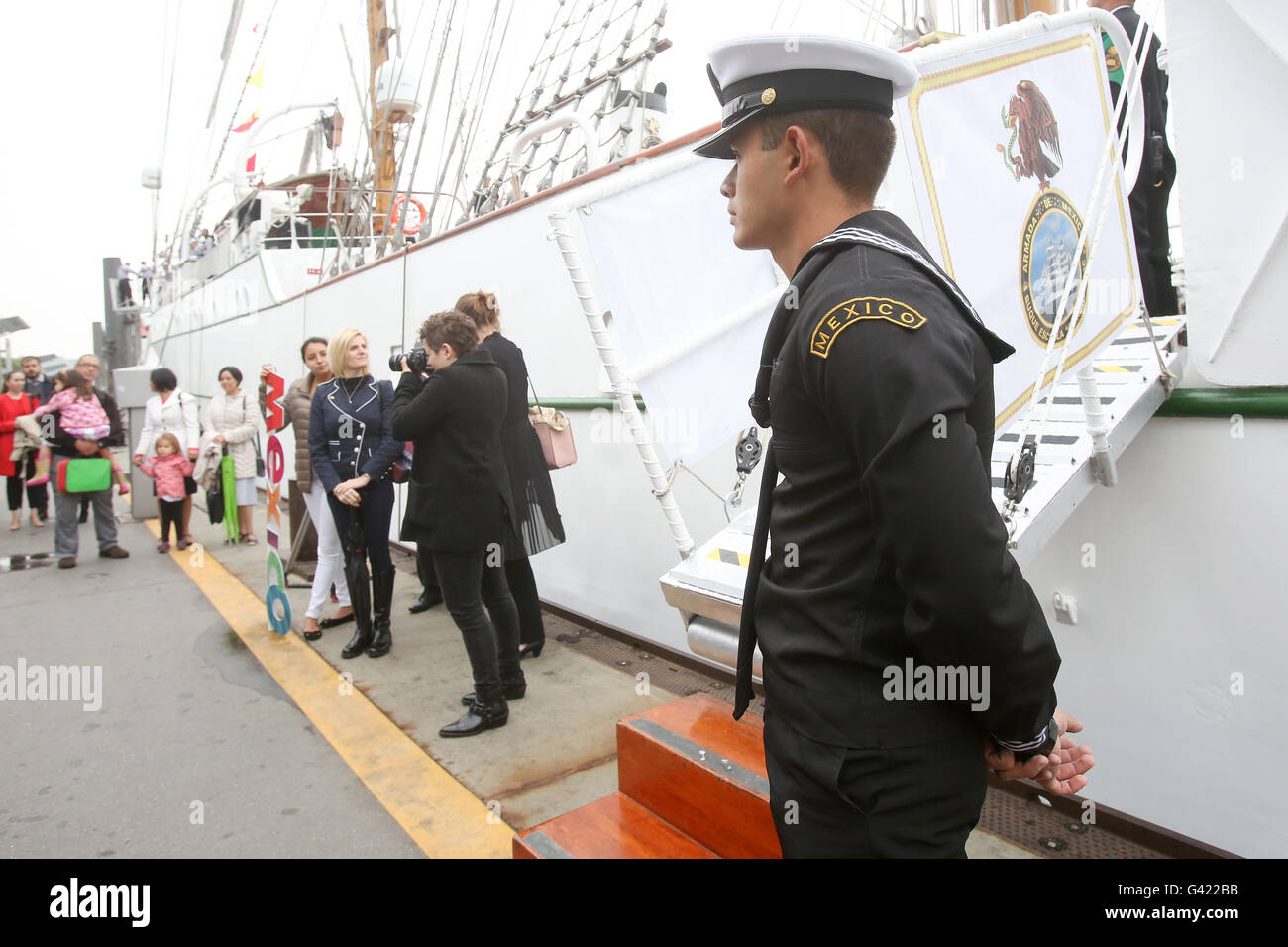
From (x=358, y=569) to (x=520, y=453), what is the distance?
1287mm

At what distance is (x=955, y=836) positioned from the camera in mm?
1138

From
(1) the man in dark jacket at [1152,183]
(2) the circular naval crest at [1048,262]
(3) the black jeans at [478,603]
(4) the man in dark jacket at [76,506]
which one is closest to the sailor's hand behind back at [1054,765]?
(2) the circular naval crest at [1048,262]

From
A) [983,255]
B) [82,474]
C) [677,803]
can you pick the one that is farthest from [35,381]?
[983,255]

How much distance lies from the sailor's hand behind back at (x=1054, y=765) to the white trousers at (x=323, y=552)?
459 cm

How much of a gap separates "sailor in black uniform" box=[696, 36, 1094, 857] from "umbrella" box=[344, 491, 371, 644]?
12.8ft

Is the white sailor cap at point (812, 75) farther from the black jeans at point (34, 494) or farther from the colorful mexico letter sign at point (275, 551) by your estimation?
the black jeans at point (34, 494)

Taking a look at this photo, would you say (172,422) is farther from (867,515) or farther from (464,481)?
(867,515)

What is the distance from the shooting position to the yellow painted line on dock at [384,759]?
9.92 feet

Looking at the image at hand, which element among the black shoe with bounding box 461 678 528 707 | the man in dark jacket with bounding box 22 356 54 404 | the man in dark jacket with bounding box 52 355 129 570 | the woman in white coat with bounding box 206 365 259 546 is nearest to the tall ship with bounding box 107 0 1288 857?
the black shoe with bounding box 461 678 528 707

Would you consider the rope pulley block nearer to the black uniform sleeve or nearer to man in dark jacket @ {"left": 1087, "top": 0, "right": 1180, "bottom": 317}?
the black uniform sleeve

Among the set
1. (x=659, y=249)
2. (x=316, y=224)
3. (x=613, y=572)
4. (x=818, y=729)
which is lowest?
(x=613, y=572)
